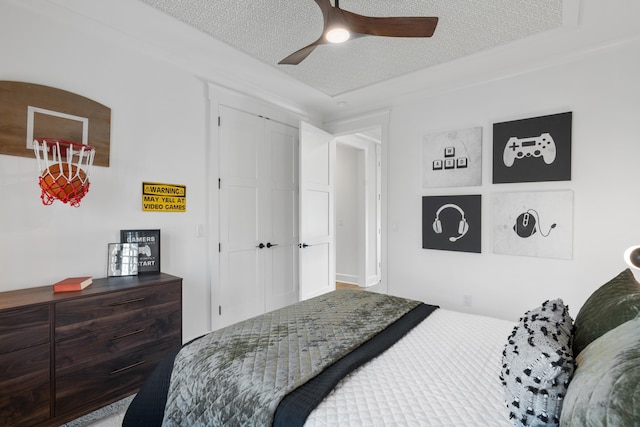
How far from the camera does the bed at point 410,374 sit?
79 cm

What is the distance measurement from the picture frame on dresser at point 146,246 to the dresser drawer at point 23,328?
2.40 feet

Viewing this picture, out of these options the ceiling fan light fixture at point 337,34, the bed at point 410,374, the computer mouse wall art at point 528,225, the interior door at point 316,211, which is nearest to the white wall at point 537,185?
the computer mouse wall art at point 528,225

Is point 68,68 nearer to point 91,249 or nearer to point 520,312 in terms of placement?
point 91,249

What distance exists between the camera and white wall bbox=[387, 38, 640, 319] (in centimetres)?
243

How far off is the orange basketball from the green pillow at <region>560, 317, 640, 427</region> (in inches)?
102

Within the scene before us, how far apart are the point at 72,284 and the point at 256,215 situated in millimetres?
1771

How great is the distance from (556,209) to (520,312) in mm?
996

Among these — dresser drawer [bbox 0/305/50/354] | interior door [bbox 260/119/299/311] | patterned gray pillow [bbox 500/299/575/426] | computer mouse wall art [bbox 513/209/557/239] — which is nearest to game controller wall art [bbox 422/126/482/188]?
computer mouse wall art [bbox 513/209/557/239]

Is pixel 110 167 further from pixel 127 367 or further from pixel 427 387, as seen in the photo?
pixel 427 387

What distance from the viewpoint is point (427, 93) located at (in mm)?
3359

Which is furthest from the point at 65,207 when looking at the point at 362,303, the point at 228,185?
the point at 362,303

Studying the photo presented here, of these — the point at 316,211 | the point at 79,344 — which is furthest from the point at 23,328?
the point at 316,211

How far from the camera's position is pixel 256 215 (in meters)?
3.38

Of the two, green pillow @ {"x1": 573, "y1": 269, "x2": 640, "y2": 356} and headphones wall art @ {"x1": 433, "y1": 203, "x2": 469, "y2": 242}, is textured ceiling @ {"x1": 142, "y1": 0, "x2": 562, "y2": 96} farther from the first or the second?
green pillow @ {"x1": 573, "y1": 269, "x2": 640, "y2": 356}
